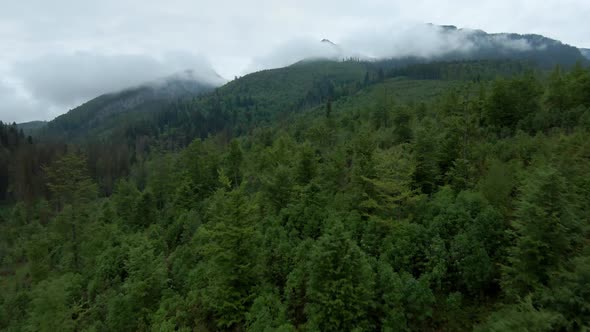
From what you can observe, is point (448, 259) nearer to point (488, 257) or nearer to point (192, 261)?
point (488, 257)

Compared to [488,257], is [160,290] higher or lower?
lower

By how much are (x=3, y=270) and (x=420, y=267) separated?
64.4 meters

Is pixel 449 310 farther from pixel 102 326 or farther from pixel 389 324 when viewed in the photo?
pixel 102 326

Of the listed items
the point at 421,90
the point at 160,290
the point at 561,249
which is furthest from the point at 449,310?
the point at 421,90

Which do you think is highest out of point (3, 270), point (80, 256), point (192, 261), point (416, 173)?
point (416, 173)

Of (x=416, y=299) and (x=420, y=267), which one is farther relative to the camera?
(x=420, y=267)

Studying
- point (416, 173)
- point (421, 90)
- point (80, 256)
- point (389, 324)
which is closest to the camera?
point (389, 324)

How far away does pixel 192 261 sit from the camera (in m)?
27.0

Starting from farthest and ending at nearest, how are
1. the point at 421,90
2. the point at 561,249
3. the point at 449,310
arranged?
the point at 421,90 → the point at 449,310 → the point at 561,249

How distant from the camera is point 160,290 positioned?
73.2 feet

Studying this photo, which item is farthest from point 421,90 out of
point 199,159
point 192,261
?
point 192,261

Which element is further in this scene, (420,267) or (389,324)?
(420,267)

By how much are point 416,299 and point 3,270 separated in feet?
213

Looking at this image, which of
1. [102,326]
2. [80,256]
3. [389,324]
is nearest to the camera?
[389,324]
